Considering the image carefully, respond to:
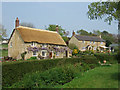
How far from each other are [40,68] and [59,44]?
1804cm

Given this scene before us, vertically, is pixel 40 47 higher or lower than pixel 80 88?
higher

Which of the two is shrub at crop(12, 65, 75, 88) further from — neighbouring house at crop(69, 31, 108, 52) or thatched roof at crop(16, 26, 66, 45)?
neighbouring house at crop(69, 31, 108, 52)

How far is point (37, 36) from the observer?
2731 centimetres

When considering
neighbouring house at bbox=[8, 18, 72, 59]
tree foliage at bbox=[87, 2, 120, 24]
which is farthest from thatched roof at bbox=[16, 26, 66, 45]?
tree foliage at bbox=[87, 2, 120, 24]

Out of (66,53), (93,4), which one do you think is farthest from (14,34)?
(93,4)

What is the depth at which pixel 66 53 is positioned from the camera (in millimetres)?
30766

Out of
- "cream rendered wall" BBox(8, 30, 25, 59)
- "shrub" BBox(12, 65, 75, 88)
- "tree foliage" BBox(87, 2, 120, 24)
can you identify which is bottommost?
"shrub" BBox(12, 65, 75, 88)

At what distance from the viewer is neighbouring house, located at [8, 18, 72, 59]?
2495 centimetres

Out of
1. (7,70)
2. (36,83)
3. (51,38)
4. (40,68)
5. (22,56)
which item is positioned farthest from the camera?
(51,38)

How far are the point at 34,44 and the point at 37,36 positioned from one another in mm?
2186

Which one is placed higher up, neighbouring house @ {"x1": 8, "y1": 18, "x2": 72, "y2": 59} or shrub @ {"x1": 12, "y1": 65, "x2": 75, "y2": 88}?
neighbouring house @ {"x1": 8, "y1": 18, "x2": 72, "y2": 59}

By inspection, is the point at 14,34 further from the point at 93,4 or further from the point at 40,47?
the point at 93,4

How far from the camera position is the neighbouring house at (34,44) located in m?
25.0

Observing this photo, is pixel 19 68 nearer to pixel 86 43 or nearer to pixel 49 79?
pixel 49 79
